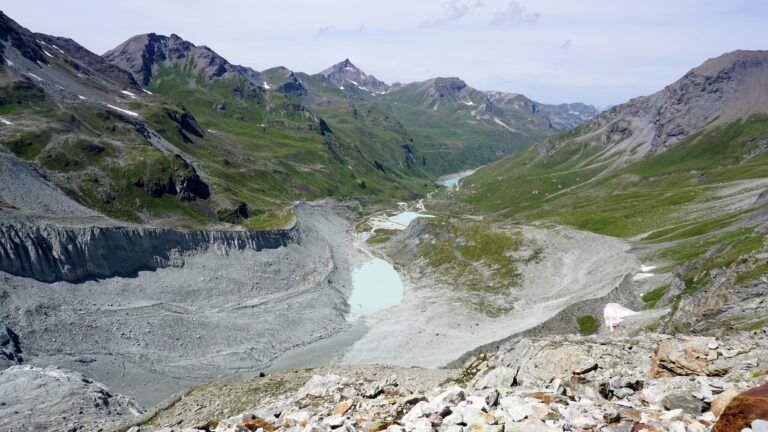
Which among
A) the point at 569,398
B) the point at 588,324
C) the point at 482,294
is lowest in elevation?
the point at 588,324

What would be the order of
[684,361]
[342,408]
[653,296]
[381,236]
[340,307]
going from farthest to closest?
[381,236] → [340,307] → [653,296] → [342,408] → [684,361]

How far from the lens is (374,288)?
385 ft

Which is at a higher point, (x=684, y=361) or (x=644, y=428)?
(x=644, y=428)

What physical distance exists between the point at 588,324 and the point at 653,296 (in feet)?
45.8

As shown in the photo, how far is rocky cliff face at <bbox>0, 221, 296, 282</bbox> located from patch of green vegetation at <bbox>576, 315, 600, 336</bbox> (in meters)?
75.9

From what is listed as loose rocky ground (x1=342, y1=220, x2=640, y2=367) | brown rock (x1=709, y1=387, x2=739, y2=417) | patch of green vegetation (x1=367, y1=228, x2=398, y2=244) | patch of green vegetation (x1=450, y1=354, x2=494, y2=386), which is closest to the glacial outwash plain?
brown rock (x1=709, y1=387, x2=739, y2=417)

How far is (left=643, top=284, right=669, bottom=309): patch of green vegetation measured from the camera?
259 ft

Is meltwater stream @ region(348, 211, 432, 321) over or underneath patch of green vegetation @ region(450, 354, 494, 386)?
underneath

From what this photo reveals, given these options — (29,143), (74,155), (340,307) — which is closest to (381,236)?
(340,307)

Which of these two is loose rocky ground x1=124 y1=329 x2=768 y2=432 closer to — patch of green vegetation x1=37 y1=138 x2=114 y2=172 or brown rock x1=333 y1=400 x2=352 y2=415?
brown rock x1=333 y1=400 x2=352 y2=415

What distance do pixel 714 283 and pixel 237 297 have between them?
266ft

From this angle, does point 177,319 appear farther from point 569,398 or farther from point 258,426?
point 569,398

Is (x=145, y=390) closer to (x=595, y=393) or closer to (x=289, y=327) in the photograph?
(x=289, y=327)

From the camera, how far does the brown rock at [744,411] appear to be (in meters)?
14.3
